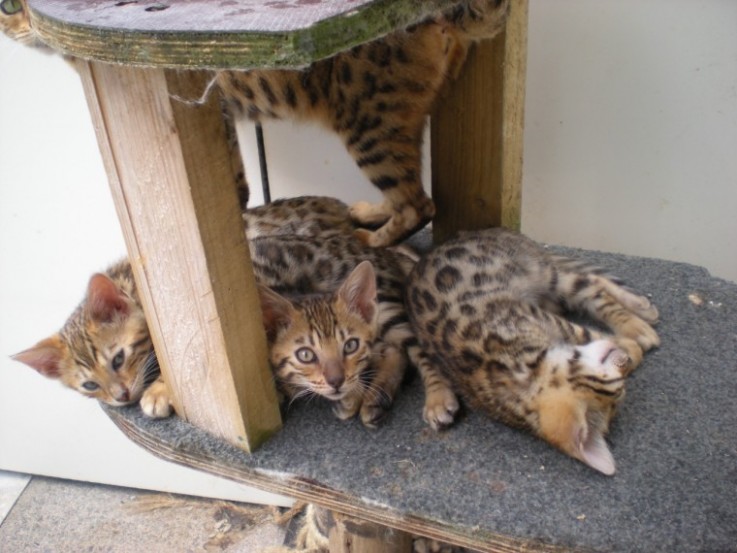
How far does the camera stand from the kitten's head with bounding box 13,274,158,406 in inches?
54.4

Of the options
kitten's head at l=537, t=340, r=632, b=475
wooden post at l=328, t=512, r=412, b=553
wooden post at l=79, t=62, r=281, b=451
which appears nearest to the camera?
wooden post at l=79, t=62, r=281, b=451

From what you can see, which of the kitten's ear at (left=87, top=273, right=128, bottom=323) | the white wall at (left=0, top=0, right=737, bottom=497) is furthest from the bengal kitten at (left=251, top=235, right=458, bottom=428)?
the white wall at (left=0, top=0, right=737, bottom=497)

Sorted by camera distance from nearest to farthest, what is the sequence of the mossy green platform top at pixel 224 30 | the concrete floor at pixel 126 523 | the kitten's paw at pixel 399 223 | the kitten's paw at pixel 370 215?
1. the mossy green platform top at pixel 224 30
2. the kitten's paw at pixel 399 223
3. the kitten's paw at pixel 370 215
4. the concrete floor at pixel 126 523

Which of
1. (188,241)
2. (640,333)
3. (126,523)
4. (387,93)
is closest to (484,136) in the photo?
(387,93)

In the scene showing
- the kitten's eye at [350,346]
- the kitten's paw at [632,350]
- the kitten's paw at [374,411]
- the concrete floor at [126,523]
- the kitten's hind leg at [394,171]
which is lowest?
the concrete floor at [126,523]

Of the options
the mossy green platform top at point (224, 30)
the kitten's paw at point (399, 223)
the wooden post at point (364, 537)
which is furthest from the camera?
the kitten's paw at point (399, 223)

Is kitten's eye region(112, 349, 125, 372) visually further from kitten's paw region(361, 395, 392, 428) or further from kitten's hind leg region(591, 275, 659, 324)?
kitten's hind leg region(591, 275, 659, 324)

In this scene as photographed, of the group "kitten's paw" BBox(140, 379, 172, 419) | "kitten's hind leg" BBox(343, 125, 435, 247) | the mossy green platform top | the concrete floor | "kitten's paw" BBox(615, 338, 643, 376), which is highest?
the mossy green platform top

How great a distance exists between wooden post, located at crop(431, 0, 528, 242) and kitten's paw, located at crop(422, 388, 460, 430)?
0.46 meters

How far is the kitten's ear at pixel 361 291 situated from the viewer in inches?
53.2

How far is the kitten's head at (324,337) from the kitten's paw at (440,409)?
130 millimetres

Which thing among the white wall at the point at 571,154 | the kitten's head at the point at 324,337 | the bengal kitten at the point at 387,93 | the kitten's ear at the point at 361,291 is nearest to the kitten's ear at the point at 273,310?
the kitten's head at the point at 324,337

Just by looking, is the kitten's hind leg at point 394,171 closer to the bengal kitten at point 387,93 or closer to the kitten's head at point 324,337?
the bengal kitten at point 387,93

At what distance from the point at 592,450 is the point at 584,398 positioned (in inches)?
4.2
